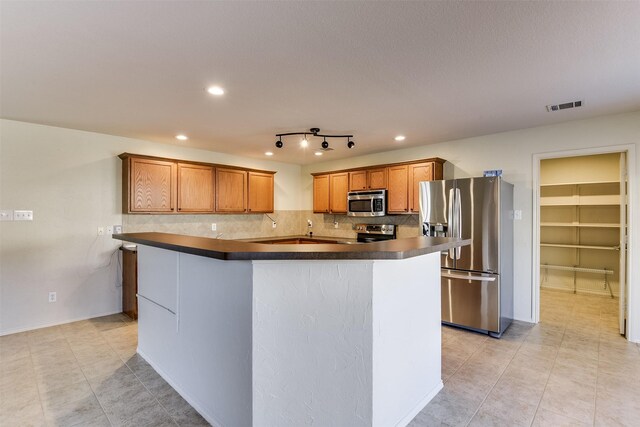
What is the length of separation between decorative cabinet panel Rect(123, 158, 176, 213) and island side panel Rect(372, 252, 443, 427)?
12.2ft

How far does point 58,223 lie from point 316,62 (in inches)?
151

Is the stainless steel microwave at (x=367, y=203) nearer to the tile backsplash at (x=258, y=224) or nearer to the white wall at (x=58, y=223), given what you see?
the tile backsplash at (x=258, y=224)

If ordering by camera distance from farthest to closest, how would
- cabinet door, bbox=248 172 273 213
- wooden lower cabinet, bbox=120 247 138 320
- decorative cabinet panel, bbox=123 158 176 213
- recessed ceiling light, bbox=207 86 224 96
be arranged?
cabinet door, bbox=248 172 273 213 < decorative cabinet panel, bbox=123 158 176 213 < wooden lower cabinet, bbox=120 247 138 320 < recessed ceiling light, bbox=207 86 224 96

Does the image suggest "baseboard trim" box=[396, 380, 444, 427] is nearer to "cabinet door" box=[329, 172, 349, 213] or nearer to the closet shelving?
"cabinet door" box=[329, 172, 349, 213]

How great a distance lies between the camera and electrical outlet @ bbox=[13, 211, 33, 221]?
3.65m

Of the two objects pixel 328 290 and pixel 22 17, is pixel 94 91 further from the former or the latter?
pixel 328 290

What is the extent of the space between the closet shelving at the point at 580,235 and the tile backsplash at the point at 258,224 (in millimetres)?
2670

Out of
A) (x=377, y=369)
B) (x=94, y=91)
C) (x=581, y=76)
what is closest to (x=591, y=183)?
(x=581, y=76)

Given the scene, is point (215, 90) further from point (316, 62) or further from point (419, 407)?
point (419, 407)

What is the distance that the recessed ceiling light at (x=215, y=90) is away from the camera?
266 centimetres

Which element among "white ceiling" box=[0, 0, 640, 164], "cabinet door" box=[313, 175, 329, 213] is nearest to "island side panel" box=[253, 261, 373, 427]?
"white ceiling" box=[0, 0, 640, 164]

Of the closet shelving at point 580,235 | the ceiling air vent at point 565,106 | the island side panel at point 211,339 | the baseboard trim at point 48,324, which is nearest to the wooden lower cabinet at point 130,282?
the baseboard trim at point 48,324

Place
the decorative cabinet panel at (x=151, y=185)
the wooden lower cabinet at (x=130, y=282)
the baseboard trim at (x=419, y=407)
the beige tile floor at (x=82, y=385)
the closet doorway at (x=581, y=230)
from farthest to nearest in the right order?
1. the closet doorway at (x=581, y=230)
2. the decorative cabinet panel at (x=151, y=185)
3. the wooden lower cabinet at (x=130, y=282)
4. the beige tile floor at (x=82, y=385)
5. the baseboard trim at (x=419, y=407)

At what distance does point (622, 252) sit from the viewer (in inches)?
141
